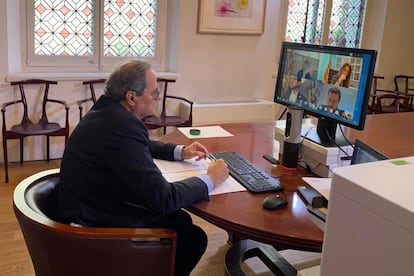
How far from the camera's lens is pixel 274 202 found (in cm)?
156

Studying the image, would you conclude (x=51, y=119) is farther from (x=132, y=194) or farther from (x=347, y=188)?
(x=347, y=188)

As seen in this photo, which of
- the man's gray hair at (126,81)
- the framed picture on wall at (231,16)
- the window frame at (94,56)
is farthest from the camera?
the framed picture on wall at (231,16)

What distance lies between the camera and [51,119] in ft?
13.5

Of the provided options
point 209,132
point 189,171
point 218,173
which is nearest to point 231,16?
point 209,132

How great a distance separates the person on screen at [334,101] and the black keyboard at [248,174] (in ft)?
1.34

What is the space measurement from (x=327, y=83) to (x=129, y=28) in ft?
9.33

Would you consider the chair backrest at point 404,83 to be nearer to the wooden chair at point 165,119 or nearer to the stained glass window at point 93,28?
the wooden chair at point 165,119

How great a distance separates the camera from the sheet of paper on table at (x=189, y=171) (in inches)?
67.2

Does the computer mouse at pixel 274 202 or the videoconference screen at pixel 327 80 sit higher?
the videoconference screen at pixel 327 80

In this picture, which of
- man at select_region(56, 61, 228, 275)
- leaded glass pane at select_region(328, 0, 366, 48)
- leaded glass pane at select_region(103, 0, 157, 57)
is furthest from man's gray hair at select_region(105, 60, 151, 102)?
leaded glass pane at select_region(328, 0, 366, 48)

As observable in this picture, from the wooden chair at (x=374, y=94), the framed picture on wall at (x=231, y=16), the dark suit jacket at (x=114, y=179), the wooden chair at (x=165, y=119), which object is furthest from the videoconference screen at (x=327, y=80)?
the wooden chair at (x=374, y=94)

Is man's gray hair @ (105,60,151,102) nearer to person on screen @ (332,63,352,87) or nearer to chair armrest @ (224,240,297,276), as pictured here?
person on screen @ (332,63,352,87)

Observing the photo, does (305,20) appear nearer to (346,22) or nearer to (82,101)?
(346,22)

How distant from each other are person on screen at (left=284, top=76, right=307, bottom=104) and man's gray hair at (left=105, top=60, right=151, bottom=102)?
82 cm
